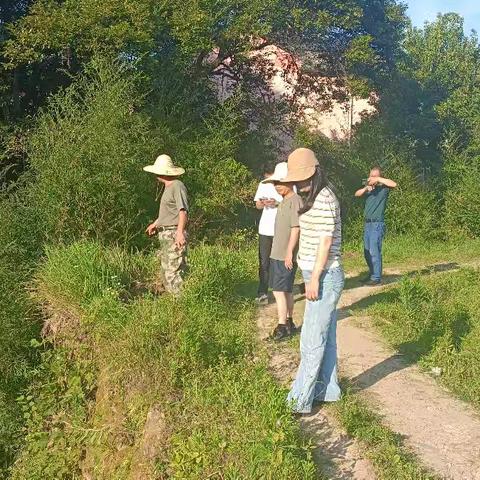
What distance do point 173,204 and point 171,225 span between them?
0.75ft

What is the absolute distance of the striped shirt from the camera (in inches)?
175

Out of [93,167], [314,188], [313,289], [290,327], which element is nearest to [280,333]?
[290,327]

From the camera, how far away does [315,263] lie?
4.47 metres

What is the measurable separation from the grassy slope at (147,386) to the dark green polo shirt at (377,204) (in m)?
2.41

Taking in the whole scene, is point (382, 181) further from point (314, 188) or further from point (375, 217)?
point (314, 188)

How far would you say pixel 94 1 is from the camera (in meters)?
11.3

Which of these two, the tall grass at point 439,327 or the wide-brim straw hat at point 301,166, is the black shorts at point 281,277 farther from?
the wide-brim straw hat at point 301,166

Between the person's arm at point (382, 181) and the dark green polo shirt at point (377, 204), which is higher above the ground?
the person's arm at point (382, 181)

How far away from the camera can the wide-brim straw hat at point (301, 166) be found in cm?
449

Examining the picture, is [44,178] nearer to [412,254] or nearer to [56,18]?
[56,18]

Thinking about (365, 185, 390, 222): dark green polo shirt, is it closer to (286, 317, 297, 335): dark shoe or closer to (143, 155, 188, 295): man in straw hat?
(286, 317, 297, 335): dark shoe

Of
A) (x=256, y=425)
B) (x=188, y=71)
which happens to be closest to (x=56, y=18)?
(x=188, y=71)

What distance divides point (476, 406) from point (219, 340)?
7.21ft

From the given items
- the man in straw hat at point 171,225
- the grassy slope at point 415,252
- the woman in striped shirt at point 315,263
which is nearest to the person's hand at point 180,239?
the man in straw hat at point 171,225
